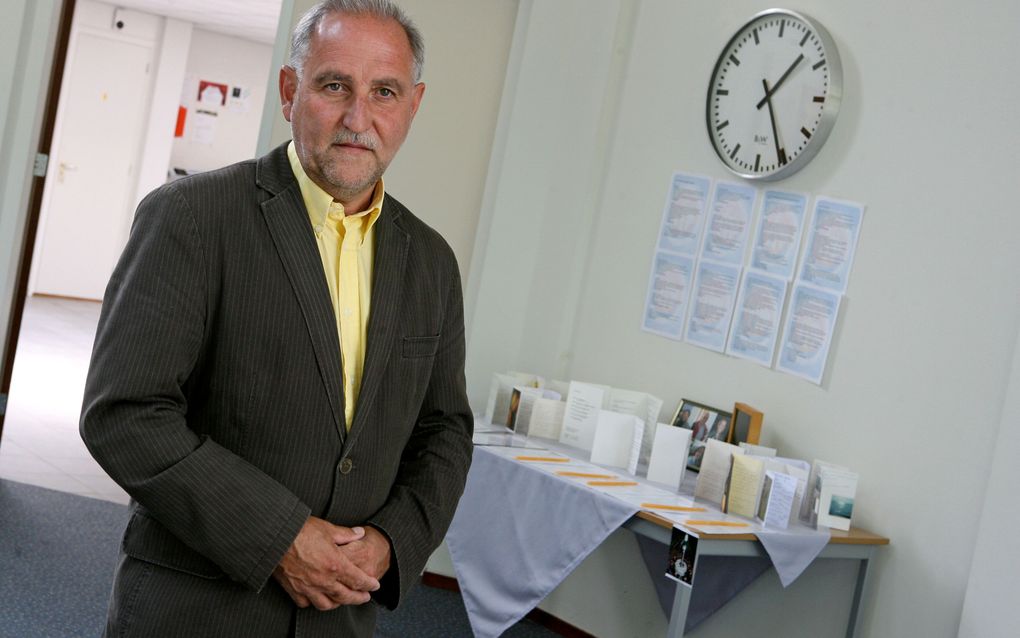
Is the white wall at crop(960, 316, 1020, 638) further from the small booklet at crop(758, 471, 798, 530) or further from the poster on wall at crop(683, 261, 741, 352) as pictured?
the poster on wall at crop(683, 261, 741, 352)

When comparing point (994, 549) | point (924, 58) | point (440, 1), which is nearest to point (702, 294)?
point (924, 58)

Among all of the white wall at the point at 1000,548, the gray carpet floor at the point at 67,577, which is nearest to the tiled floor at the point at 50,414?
the gray carpet floor at the point at 67,577

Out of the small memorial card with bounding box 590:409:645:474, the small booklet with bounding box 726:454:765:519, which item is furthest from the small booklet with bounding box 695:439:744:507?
the small memorial card with bounding box 590:409:645:474

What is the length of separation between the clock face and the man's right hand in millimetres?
2324

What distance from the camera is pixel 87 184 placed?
1025 cm

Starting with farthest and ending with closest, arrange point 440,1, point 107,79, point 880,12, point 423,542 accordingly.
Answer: point 107,79 < point 440,1 < point 880,12 < point 423,542

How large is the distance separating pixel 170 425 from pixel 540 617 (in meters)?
2.91

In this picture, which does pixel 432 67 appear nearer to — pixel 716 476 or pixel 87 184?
pixel 716 476

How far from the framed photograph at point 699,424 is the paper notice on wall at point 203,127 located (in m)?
8.53

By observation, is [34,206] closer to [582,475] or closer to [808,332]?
[582,475]

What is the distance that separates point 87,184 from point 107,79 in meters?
0.97

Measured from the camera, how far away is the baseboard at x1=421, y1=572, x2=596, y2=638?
3.94 metres

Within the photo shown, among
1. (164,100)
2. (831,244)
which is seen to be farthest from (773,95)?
(164,100)

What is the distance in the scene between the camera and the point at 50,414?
575 cm
